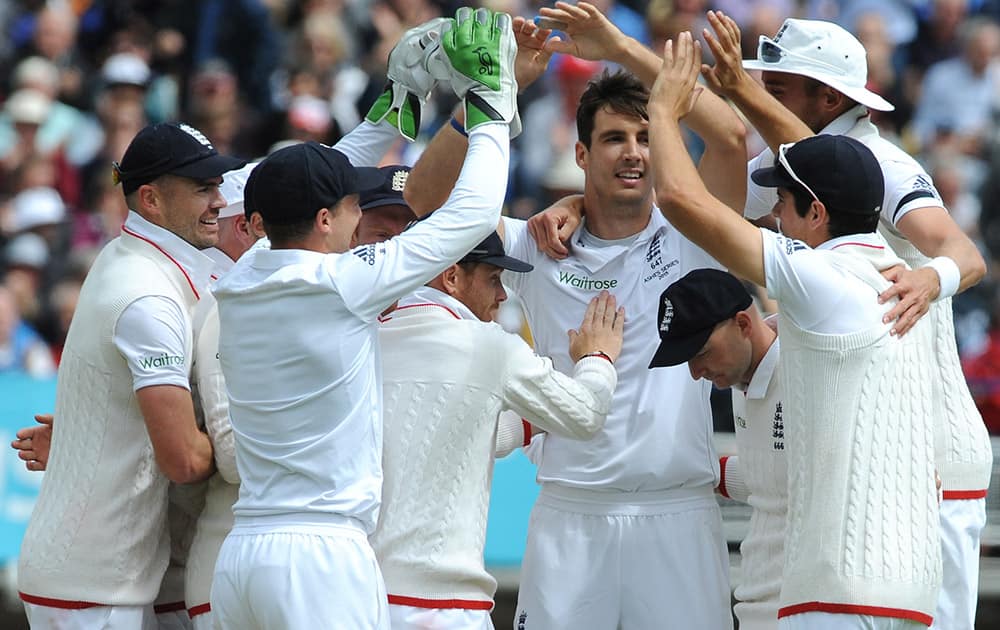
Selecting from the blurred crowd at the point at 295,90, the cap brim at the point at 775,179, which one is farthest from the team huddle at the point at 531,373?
the blurred crowd at the point at 295,90

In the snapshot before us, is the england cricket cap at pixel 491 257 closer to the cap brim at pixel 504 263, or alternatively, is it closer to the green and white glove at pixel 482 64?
the cap brim at pixel 504 263

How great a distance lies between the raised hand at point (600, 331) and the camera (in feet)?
17.5

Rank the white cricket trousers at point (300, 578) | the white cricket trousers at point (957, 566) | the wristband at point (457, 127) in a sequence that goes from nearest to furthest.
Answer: the white cricket trousers at point (300, 578), the white cricket trousers at point (957, 566), the wristband at point (457, 127)

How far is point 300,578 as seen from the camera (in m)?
4.52

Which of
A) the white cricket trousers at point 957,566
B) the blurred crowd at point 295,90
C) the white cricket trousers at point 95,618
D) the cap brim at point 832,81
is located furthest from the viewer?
the blurred crowd at point 295,90

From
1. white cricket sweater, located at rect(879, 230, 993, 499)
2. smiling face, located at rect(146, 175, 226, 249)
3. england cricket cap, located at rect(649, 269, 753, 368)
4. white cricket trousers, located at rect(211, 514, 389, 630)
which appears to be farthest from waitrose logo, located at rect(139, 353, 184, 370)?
white cricket sweater, located at rect(879, 230, 993, 499)

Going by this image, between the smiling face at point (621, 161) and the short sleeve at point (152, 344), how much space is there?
1.60 m

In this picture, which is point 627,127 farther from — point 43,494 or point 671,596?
point 43,494

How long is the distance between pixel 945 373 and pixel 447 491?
5.68 feet

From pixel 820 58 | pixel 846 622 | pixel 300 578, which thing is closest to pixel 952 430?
pixel 846 622

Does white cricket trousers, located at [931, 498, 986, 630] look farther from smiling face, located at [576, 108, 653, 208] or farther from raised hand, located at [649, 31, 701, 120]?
raised hand, located at [649, 31, 701, 120]

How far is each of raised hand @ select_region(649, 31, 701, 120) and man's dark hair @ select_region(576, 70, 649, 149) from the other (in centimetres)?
66

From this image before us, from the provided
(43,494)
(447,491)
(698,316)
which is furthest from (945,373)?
(43,494)

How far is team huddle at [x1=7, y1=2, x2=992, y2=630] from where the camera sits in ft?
15.0
